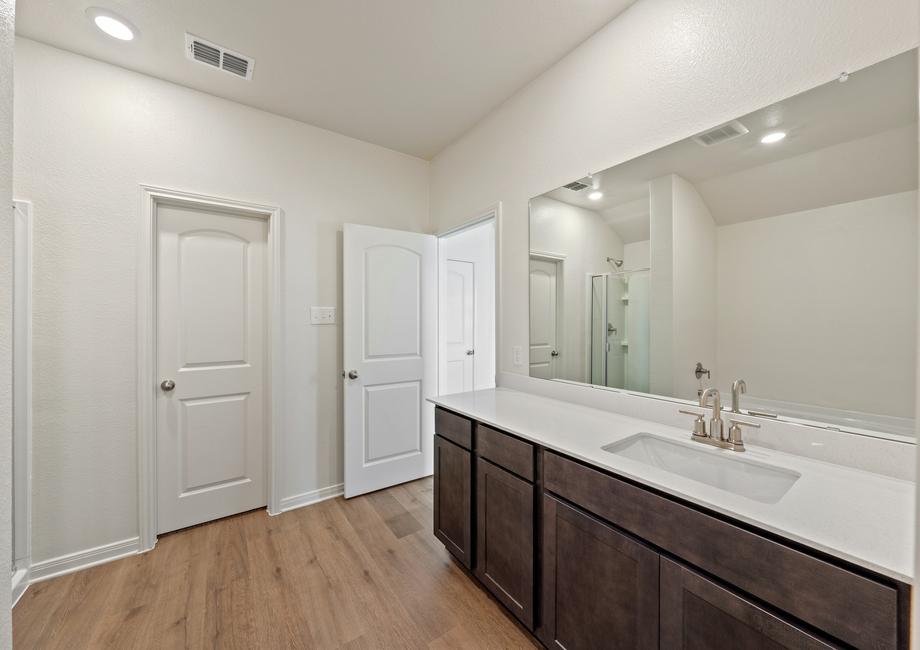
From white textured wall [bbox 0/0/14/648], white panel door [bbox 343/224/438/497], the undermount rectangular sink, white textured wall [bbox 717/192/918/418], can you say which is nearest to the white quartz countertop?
the undermount rectangular sink

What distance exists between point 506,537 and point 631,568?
1.92 feet

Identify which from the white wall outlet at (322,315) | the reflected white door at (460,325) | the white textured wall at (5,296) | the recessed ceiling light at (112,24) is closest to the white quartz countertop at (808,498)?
the white textured wall at (5,296)

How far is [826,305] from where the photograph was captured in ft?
3.83

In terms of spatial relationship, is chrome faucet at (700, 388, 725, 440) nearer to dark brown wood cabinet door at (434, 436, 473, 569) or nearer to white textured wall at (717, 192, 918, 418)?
white textured wall at (717, 192, 918, 418)

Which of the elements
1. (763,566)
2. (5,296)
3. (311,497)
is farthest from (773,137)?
(311,497)

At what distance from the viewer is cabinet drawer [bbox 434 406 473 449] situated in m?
1.76

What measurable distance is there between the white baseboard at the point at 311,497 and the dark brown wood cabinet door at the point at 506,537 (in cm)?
144

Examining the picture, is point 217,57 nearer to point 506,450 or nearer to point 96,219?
point 96,219

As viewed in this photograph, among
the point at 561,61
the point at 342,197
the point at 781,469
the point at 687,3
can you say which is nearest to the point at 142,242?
the point at 342,197

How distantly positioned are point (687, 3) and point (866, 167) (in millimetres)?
932

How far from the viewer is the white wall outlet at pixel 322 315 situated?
265 centimetres

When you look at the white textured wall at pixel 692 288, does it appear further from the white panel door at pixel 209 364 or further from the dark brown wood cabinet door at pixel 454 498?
the white panel door at pixel 209 364

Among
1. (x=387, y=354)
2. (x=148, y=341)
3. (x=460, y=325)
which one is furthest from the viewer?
(x=460, y=325)

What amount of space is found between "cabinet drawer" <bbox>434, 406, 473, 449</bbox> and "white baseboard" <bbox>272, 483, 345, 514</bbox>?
1.26 metres
